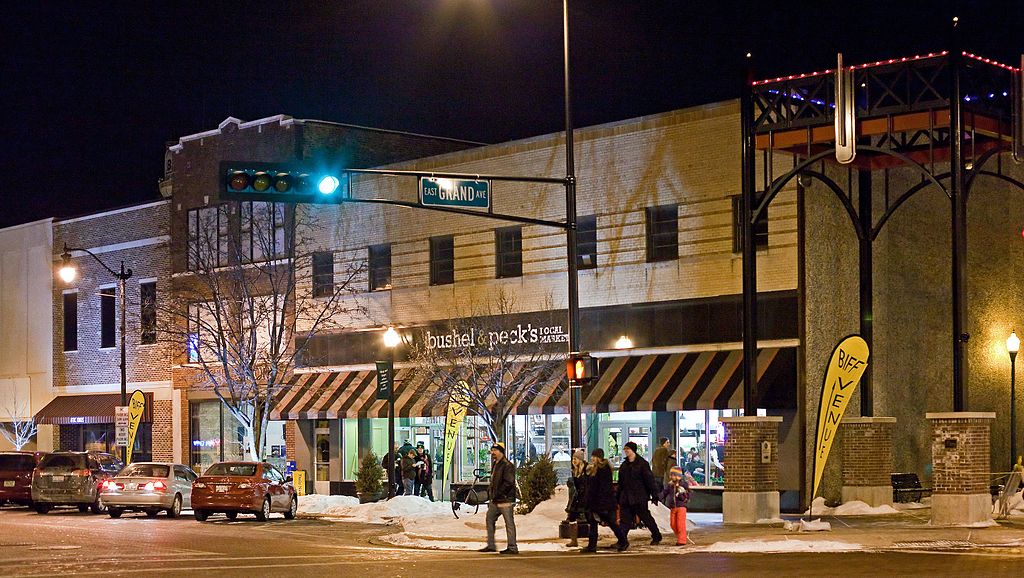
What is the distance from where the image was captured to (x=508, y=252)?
1521 inches

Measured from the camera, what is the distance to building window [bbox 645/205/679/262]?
35.0m

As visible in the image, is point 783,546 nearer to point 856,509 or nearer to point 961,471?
point 961,471

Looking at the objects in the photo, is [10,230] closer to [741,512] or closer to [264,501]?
[264,501]

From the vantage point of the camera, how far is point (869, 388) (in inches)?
1252

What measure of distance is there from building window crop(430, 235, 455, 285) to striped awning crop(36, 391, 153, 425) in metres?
14.5

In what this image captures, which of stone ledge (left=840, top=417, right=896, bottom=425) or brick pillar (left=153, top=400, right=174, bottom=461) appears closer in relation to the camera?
stone ledge (left=840, top=417, right=896, bottom=425)

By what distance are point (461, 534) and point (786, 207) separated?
470 inches

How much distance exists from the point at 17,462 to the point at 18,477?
0.67m

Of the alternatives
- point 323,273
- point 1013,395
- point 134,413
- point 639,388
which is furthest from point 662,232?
point 134,413

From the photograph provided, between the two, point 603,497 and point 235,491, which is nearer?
point 603,497

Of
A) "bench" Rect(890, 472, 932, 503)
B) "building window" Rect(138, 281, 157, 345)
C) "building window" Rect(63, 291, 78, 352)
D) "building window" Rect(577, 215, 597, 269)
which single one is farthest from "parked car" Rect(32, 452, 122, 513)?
"bench" Rect(890, 472, 932, 503)

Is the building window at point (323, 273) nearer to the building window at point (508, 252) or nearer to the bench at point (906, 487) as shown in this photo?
the building window at point (508, 252)

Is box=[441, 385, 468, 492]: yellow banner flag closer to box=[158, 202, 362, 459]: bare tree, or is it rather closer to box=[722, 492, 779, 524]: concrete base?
box=[158, 202, 362, 459]: bare tree

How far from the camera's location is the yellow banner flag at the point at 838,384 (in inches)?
985
